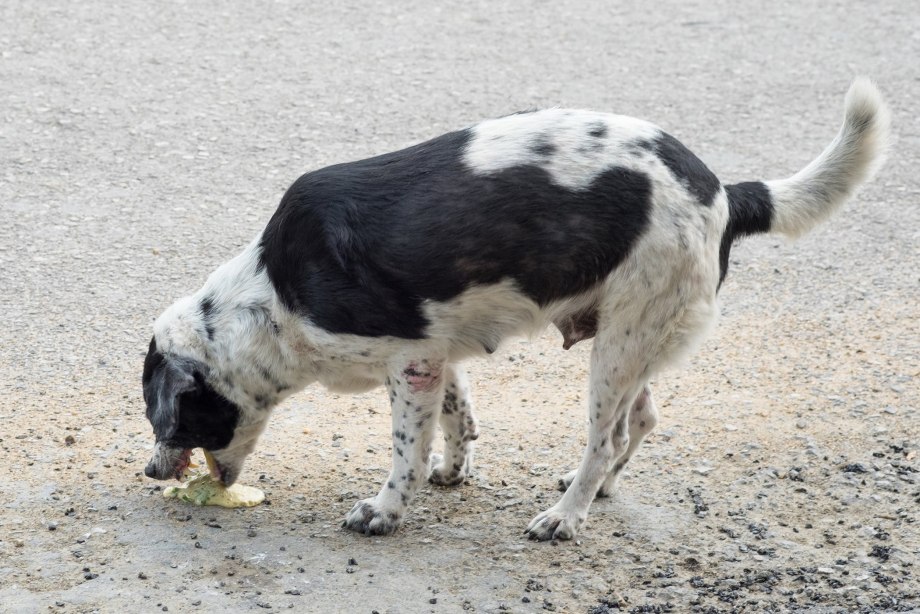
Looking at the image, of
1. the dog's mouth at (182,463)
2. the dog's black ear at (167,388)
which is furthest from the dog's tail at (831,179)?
the dog's mouth at (182,463)

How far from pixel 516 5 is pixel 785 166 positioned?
420cm

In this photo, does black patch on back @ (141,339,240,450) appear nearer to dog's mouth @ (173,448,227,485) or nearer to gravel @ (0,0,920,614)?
dog's mouth @ (173,448,227,485)

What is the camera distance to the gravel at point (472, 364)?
4.68m

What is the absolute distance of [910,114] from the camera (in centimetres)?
1042

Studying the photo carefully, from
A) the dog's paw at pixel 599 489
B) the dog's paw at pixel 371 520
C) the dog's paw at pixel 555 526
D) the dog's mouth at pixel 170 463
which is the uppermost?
the dog's mouth at pixel 170 463

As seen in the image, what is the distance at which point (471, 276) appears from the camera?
4633mm

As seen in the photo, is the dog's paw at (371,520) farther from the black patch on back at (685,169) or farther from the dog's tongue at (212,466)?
the black patch on back at (685,169)

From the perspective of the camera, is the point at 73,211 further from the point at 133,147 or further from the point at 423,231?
the point at 423,231

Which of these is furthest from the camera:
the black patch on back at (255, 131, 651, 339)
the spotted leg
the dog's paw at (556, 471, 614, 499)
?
the dog's paw at (556, 471, 614, 499)

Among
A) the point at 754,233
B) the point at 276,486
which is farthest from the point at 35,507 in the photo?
the point at 754,233

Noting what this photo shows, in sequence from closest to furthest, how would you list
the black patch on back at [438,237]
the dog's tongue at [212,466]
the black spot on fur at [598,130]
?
the black patch on back at [438,237], the black spot on fur at [598,130], the dog's tongue at [212,466]

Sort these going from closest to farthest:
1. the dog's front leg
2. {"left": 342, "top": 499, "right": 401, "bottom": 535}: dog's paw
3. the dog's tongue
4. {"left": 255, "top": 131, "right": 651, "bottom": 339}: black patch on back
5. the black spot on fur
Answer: {"left": 255, "top": 131, "right": 651, "bottom": 339}: black patch on back → the black spot on fur → the dog's front leg → {"left": 342, "top": 499, "right": 401, "bottom": 535}: dog's paw → the dog's tongue

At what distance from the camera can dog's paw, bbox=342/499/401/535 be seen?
495cm

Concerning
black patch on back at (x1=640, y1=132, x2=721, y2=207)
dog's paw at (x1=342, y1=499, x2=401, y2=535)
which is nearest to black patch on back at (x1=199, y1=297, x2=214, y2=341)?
dog's paw at (x1=342, y1=499, x2=401, y2=535)
